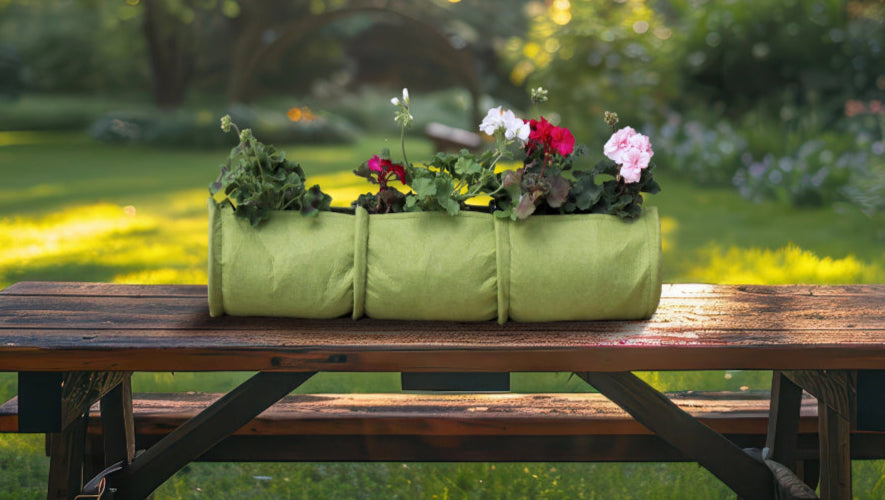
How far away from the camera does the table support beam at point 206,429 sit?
2.02 meters

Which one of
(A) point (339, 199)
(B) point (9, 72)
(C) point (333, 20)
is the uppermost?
(B) point (9, 72)

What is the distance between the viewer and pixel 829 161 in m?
6.95

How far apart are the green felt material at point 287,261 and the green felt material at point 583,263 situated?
0.39m

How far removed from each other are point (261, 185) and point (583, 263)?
2.43ft

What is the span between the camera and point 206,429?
2.07m

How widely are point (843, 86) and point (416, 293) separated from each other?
7900 millimetres

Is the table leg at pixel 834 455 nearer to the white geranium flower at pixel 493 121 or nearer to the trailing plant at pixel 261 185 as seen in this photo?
the white geranium flower at pixel 493 121

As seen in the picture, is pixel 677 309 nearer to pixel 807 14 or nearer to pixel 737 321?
pixel 737 321

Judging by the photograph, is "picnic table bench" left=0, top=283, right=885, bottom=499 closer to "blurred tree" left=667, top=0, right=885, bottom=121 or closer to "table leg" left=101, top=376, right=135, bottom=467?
"table leg" left=101, top=376, right=135, bottom=467

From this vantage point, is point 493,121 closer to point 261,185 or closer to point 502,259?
point 502,259

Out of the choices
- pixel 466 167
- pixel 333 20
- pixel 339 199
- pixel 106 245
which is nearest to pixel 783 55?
pixel 339 199

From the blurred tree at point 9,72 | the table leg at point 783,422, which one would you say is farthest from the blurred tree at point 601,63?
the blurred tree at point 9,72

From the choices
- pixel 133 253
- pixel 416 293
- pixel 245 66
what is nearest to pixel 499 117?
pixel 416 293

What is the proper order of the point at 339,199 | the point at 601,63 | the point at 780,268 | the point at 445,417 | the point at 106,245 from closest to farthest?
the point at 445,417
the point at 780,268
the point at 106,245
the point at 339,199
the point at 601,63
